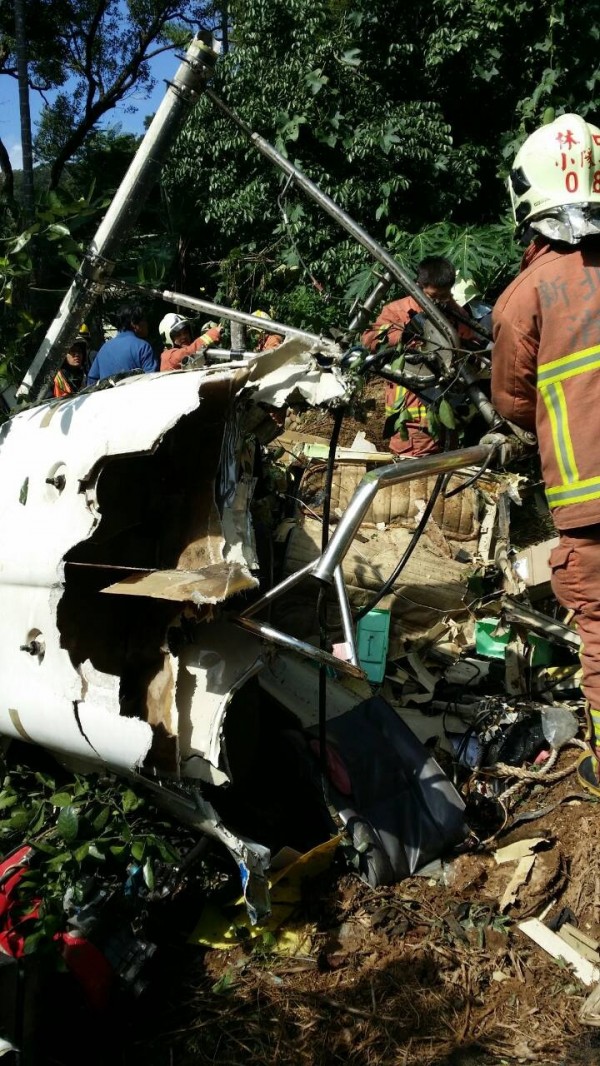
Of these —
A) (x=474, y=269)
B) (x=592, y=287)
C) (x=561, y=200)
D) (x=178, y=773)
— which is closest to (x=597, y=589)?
(x=592, y=287)

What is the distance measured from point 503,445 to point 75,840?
187 centimetres

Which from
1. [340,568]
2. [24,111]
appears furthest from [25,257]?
[24,111]

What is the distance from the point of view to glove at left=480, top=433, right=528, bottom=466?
285cm

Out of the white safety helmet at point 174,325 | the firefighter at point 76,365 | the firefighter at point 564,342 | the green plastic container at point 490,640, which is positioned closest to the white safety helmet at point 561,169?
the firefighter at point 564,342

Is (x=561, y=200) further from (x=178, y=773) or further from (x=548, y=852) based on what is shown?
(x=548, y=852)

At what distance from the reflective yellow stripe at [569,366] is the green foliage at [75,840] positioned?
1805 mm

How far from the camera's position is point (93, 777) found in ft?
9.54

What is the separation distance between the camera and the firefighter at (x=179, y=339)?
562 cm

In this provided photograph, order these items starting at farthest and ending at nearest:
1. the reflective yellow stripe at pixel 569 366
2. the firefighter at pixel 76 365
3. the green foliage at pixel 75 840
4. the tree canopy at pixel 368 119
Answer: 1. the tree canopy at pixel 368 119
2. the firefighter at pixel 76 365
3. the green foliage at pixel 75 840
4. the reflective yellow stripe at pixel 569 366

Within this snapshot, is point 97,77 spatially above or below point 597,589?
above

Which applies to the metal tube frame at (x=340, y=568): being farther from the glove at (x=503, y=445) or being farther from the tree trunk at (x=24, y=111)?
the tree trunk at (x=24, y=111)

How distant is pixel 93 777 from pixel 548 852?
167cm

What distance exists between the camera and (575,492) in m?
2.34

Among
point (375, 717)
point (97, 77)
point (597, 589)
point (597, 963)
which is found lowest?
point (597, 963)
